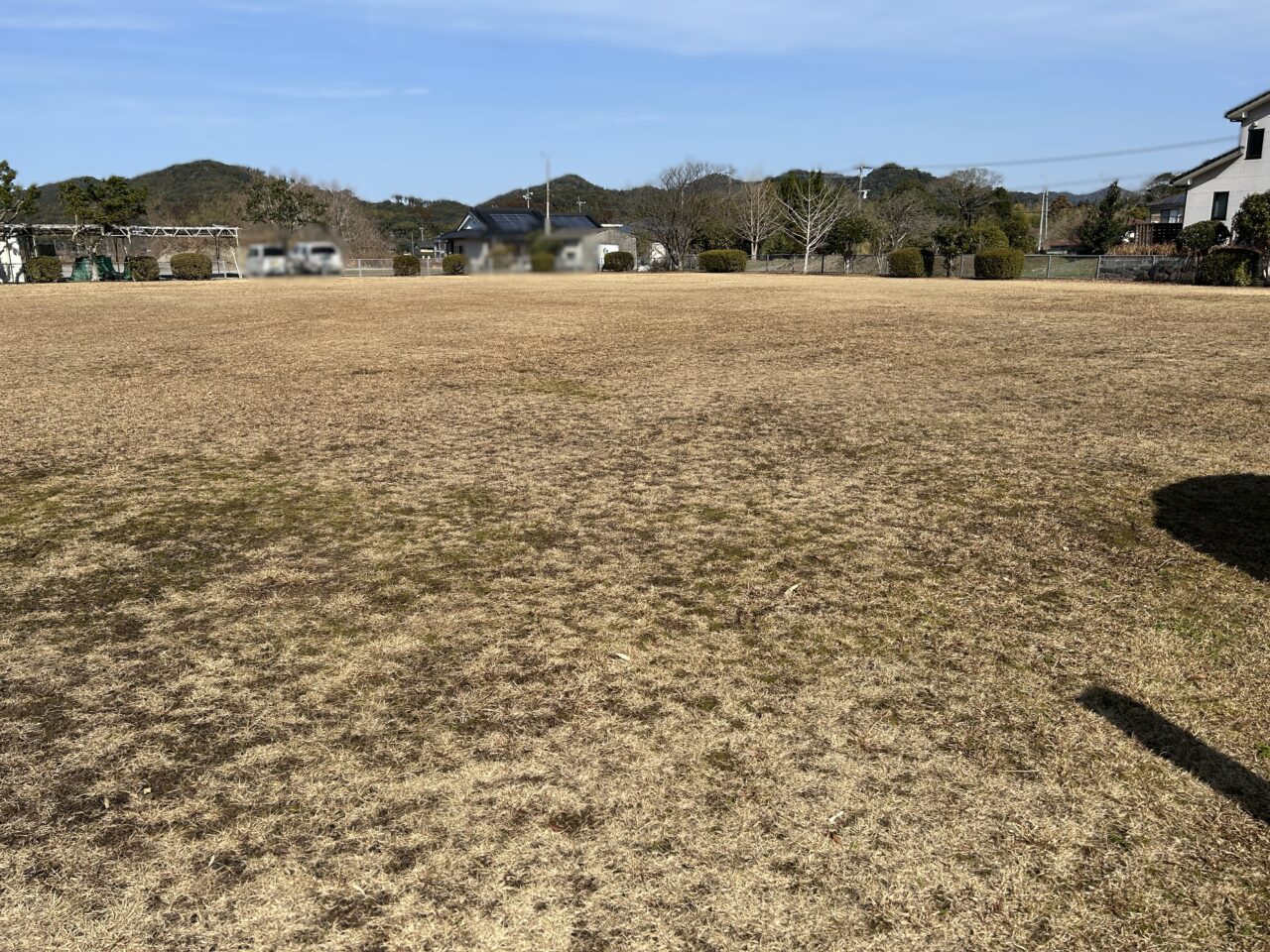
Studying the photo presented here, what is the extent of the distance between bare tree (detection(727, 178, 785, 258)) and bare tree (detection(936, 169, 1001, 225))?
65.0ft

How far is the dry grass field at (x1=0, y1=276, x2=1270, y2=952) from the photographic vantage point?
244 centimetres

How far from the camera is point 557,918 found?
7.73ft

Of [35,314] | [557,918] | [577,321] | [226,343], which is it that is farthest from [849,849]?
[35,314]

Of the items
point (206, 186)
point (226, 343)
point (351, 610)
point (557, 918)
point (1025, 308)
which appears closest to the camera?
point (557, 918)

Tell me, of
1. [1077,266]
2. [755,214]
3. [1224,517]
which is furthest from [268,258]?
[755,214]

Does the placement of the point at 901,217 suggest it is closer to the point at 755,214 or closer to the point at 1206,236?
the point at 755,214

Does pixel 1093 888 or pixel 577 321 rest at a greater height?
pixel 577 321

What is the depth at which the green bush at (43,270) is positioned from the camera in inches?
1569

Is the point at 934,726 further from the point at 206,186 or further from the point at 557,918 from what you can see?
the point at 206,186

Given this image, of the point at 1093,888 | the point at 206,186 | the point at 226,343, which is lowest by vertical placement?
the point at 1093,888

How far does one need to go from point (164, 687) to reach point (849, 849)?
2814mm

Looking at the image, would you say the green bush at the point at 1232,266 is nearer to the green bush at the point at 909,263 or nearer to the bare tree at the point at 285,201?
the green bush at the point at 909,263

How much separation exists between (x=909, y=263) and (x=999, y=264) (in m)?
5.59

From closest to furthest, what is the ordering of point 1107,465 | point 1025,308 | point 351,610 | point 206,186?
point 351,610
point 206,186
point 1107,465
point 1025,308
